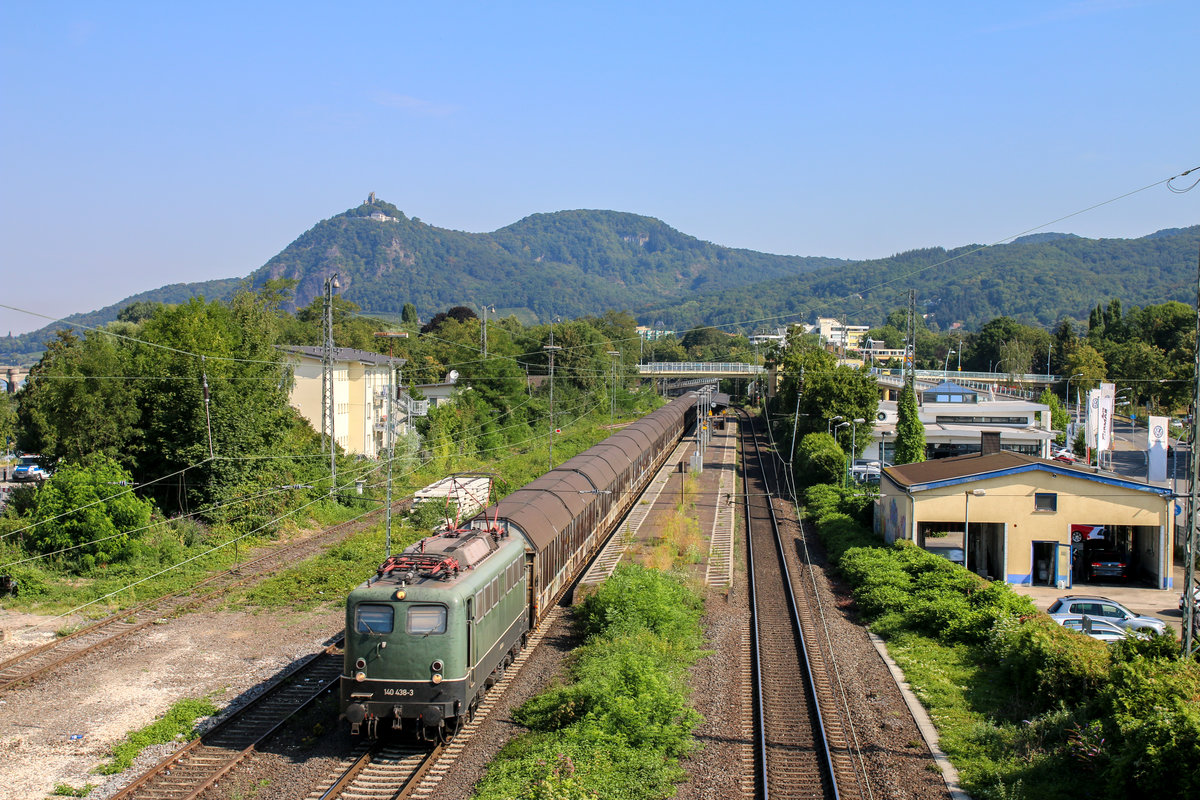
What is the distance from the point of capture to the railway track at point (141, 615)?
1838 centimetres

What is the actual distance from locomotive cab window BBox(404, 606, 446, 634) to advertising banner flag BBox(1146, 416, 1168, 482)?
32445mm

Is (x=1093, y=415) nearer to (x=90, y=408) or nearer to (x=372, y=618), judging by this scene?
(x=372, y=618)

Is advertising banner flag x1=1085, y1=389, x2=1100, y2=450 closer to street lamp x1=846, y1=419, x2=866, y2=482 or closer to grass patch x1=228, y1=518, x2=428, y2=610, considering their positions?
street lamp x1=846, y1=419, x2=866, y2=482

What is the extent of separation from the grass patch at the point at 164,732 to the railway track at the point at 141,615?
4360mm

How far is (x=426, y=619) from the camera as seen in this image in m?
13.6

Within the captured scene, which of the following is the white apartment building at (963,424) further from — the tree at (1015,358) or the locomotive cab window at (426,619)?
the tree at (1015,358)

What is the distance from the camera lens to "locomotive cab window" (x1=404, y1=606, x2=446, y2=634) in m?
13.6

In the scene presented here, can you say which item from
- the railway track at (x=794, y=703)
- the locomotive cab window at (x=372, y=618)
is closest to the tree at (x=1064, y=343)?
the railway track at (x=794, y=703)

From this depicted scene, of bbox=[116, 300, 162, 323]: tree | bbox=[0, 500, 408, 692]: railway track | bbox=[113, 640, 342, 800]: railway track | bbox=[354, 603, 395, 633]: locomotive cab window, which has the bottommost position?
bbox=[0, 500, 408, 692]: railway track

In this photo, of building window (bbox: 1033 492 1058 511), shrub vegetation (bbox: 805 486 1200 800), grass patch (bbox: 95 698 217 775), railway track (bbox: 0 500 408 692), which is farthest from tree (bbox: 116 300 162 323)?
shrub vegetation (bbox: 805 486 1200 800)

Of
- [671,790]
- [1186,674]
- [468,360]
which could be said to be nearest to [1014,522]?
[1186,674]

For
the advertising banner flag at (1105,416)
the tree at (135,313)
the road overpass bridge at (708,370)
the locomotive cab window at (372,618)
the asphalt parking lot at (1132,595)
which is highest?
the tree at (135,313)

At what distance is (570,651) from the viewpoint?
19203mm

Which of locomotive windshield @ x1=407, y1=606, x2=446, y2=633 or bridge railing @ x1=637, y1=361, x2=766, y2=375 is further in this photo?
bridge railing @ x1=637, y1=361, x2=766, y2=375
